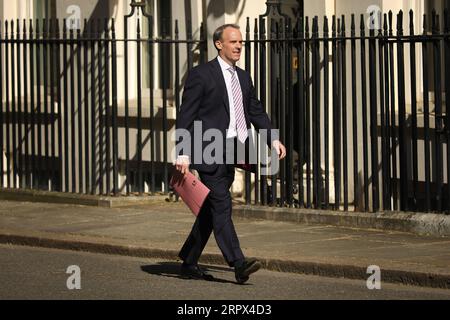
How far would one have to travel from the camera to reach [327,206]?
1391 centimetres

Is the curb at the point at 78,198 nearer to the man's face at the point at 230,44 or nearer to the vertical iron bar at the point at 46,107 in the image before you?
the vertical iron bar at the point at 46,107

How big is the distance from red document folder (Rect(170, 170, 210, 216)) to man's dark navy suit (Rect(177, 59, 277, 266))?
2.2 inches

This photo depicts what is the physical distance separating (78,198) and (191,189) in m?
5.79

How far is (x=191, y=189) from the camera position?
1045 centimetres

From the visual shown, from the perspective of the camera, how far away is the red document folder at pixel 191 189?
10375 mm

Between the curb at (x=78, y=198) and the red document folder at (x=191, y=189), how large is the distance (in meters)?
5.18

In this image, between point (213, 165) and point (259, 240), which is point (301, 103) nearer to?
point (259, 240)

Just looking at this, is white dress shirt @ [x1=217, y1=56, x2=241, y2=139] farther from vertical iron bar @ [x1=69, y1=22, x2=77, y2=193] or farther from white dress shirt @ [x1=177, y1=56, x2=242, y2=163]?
vertical iron bar @ [x1=69, y1=22, x2=77, y2=193]

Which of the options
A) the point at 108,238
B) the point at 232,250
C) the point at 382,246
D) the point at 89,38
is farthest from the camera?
the point at 89,38

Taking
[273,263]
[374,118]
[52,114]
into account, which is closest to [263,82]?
[374,118]

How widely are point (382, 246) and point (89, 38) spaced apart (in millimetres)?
5396

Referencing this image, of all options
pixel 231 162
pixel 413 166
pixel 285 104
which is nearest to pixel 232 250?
pixel 231 162

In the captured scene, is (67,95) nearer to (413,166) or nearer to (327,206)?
(327,206)

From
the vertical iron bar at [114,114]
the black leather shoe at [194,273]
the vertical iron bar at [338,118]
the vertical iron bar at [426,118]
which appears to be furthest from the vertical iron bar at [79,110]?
the black leather shoe at [194,273]
